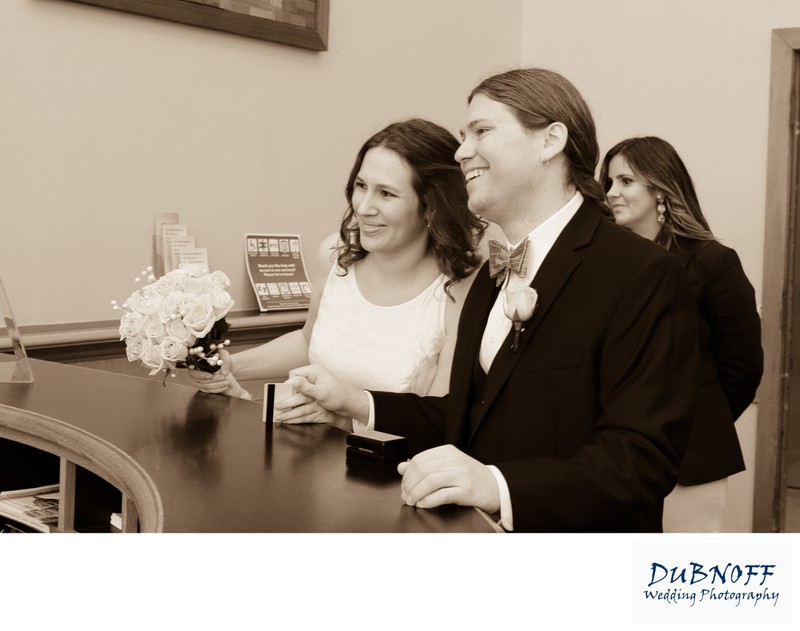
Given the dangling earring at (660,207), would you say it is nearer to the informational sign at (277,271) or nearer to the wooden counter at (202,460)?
the informational sign at (277,271)

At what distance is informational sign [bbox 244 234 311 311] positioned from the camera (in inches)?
174

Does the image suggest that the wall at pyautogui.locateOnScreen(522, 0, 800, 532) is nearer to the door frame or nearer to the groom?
the door frame

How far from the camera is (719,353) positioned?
3.65 metres

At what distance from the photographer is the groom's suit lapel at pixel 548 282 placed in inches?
80.8

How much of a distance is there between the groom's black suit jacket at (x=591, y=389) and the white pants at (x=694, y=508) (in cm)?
154

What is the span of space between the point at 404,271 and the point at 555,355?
1108 millimetres

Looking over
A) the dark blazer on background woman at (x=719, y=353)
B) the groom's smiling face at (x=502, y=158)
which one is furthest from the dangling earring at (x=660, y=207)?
the groom's smiling face at (x=502, y=158)

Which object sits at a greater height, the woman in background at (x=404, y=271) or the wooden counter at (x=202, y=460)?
the woman in background at (x=404, y=271)

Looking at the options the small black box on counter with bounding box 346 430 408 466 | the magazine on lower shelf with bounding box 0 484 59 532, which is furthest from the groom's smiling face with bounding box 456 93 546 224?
the magazine on lower shelf with bounding box 0 484 59 532

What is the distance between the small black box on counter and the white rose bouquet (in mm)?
752

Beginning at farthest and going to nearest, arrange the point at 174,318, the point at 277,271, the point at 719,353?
the point at 277,271 < the point at 719,353 < the point at 174,318
